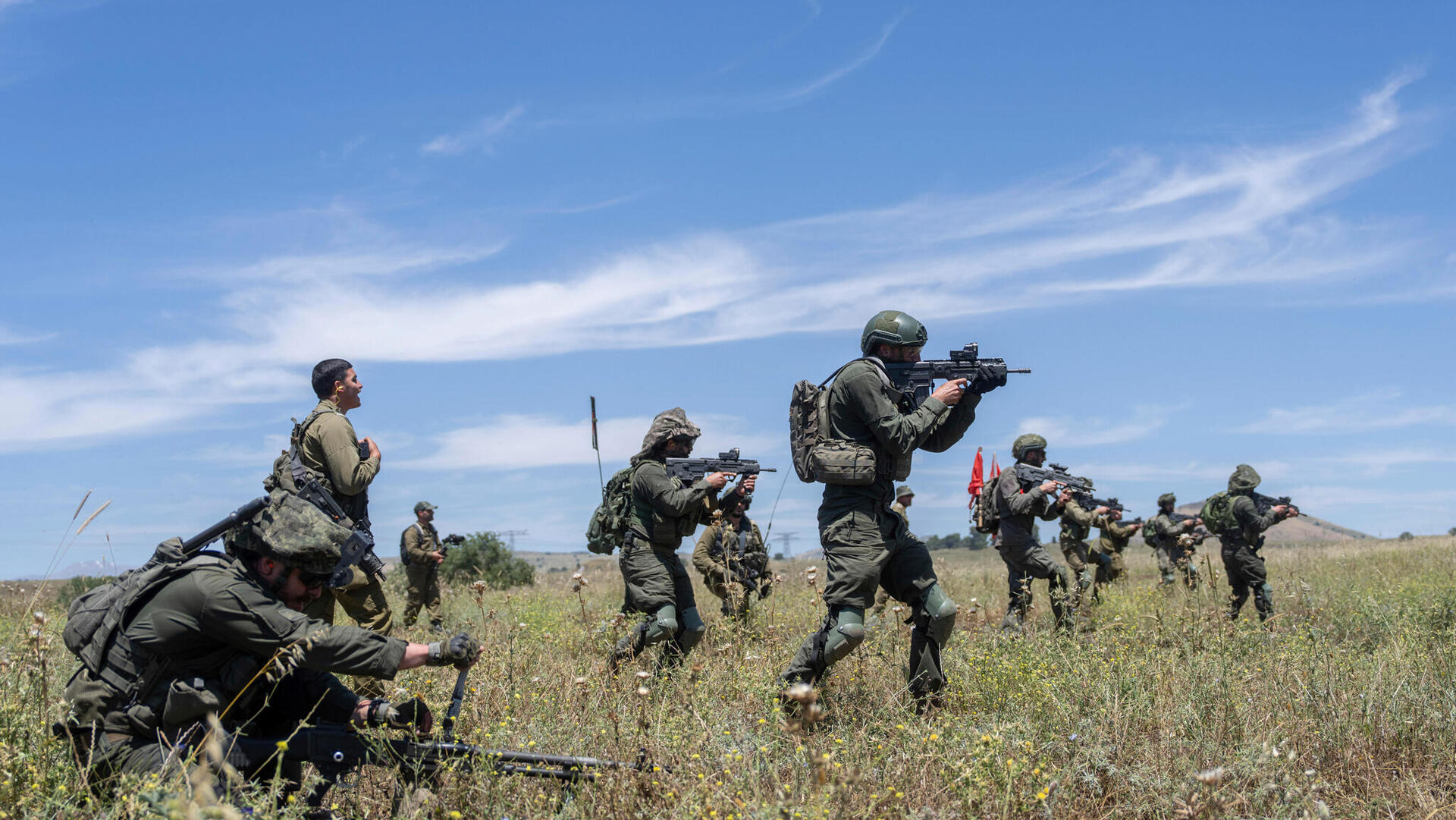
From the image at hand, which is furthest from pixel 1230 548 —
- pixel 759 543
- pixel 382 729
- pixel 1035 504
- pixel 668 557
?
pixel 382 729

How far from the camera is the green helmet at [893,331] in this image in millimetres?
6133

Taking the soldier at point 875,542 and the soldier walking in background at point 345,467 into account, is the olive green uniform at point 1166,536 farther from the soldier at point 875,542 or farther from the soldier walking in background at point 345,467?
the soldier walking in background at point 345,467

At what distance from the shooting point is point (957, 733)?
462 centimetres

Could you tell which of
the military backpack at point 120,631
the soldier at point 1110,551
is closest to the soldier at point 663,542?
the military backpack at point 120,631

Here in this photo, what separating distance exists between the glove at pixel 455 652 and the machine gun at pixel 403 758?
30cm

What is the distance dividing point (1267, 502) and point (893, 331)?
7.49 meters

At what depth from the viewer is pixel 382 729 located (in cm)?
397

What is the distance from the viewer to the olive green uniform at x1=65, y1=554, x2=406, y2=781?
11.9 ft

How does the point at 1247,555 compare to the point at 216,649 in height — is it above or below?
below

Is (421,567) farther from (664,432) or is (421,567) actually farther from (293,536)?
(293,536)

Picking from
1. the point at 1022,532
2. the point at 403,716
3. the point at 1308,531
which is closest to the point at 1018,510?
the point at 1022,532

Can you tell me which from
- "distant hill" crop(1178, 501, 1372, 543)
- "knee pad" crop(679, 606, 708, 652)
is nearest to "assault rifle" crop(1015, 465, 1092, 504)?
"knee pad" crop(679, 606, 708, 652)

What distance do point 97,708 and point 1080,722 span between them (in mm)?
4056

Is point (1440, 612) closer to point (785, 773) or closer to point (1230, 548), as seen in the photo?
point (1230, 548)
